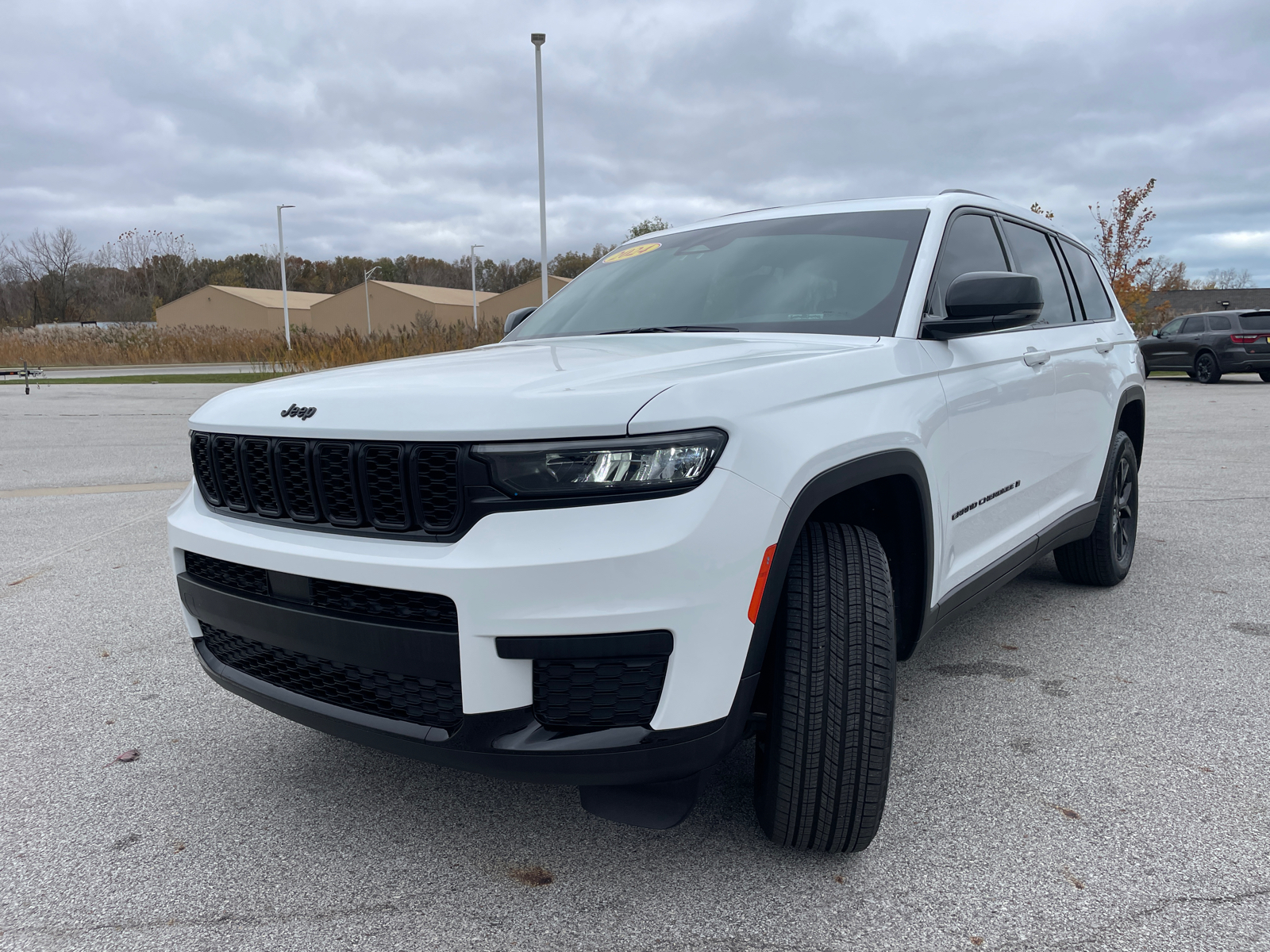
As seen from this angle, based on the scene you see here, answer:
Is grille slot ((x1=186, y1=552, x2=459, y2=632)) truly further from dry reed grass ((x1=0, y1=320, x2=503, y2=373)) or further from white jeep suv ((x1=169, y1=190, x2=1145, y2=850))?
dry reed grass ((x1=0, y1=320, x2=503, y2=373))

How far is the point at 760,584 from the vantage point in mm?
1879

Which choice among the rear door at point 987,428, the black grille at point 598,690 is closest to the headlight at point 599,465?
the black grille at point 598,690

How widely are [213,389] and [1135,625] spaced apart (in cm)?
1928

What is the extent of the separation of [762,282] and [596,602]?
1.73m

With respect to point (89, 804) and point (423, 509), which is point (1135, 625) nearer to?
point (423, 509)

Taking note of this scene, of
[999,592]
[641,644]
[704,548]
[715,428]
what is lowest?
[999,592]

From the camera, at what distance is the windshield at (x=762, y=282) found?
284 cm

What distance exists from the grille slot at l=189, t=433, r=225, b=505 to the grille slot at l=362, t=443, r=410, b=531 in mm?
679

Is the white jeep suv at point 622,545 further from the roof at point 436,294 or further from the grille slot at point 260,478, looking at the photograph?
the roof at point 436,294

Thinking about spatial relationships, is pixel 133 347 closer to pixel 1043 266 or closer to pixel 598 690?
pixel 1043 266

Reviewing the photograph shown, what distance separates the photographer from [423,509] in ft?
6.23

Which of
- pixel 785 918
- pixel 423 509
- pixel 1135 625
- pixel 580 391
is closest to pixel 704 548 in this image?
pixel 580 391

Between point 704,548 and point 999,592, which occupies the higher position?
point 704,548

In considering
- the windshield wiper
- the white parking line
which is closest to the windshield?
the windshield wiper
